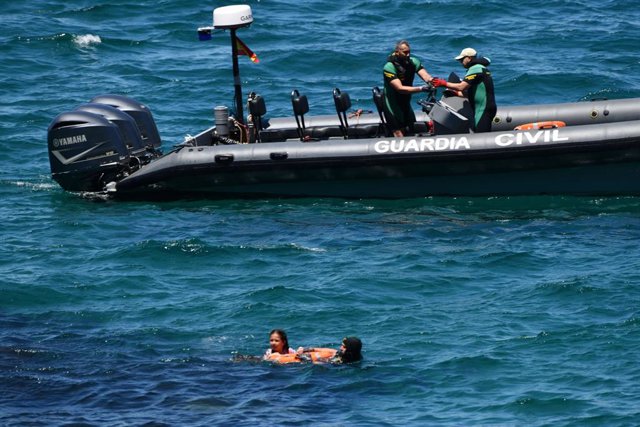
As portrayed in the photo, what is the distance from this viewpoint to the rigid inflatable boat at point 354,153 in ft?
50.4

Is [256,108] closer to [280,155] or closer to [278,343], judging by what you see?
[280,155]

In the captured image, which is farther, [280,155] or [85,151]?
[85,151]

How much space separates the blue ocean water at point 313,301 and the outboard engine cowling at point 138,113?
1.06 metres

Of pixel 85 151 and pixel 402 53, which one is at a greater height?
pixel 402 53

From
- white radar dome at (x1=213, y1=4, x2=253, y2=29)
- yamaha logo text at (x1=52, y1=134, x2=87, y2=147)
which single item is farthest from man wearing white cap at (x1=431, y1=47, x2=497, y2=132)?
yamaha logo text at (x1=52, y1=134, x2=87, y2=147)

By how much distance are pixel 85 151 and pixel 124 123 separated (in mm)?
631

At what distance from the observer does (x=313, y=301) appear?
13312 millimetres

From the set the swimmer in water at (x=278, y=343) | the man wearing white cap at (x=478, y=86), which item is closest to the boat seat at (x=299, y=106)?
the man wearing white cap at (x=478, y=86)

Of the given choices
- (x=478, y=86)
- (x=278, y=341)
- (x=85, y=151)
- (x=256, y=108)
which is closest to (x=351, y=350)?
(x=278, y=341)

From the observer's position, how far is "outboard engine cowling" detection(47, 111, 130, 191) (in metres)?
16.4

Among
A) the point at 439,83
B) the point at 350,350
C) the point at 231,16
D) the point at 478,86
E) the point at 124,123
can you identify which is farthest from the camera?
the point at 124,123

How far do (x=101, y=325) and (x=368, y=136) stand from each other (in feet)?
16.9

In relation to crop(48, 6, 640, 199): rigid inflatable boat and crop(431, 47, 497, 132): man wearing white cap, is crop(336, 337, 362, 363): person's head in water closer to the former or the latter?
crop(48, 6, 640, 199): rigid inflatable boat

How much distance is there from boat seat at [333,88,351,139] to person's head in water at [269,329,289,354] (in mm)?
5052
